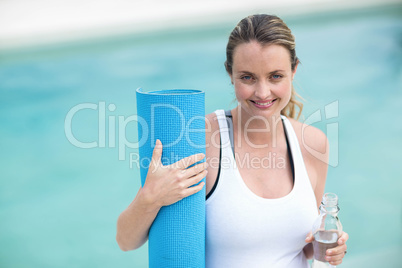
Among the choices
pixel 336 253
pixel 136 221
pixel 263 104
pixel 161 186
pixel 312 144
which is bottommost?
pixel 336 253

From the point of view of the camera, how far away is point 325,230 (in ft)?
4.25

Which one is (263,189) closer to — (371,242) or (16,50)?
(371,242)

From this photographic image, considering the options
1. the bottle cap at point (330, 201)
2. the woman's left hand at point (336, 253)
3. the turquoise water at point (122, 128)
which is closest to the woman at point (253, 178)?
the woman's left hand at point (336, 253)

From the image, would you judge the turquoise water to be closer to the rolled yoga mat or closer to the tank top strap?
the tank top strap

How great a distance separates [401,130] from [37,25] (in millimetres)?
9607

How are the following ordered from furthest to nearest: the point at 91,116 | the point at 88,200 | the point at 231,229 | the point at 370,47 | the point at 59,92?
1. the point at 370,47
2. the point at 59,92
3. the point at 91,116
4. the point at 88,200
5. the point at 231,229

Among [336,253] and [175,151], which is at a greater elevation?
[175,151]

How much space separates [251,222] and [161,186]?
1.14 feet

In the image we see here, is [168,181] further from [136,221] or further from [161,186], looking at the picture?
[136,221]

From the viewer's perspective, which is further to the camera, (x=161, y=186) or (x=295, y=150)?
(x=295, y=150)

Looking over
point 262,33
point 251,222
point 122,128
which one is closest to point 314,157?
point 251,222

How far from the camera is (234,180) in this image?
52.5 inches

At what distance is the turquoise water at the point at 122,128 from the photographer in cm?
408

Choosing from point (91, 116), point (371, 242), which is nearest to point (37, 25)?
point (91, 116)
